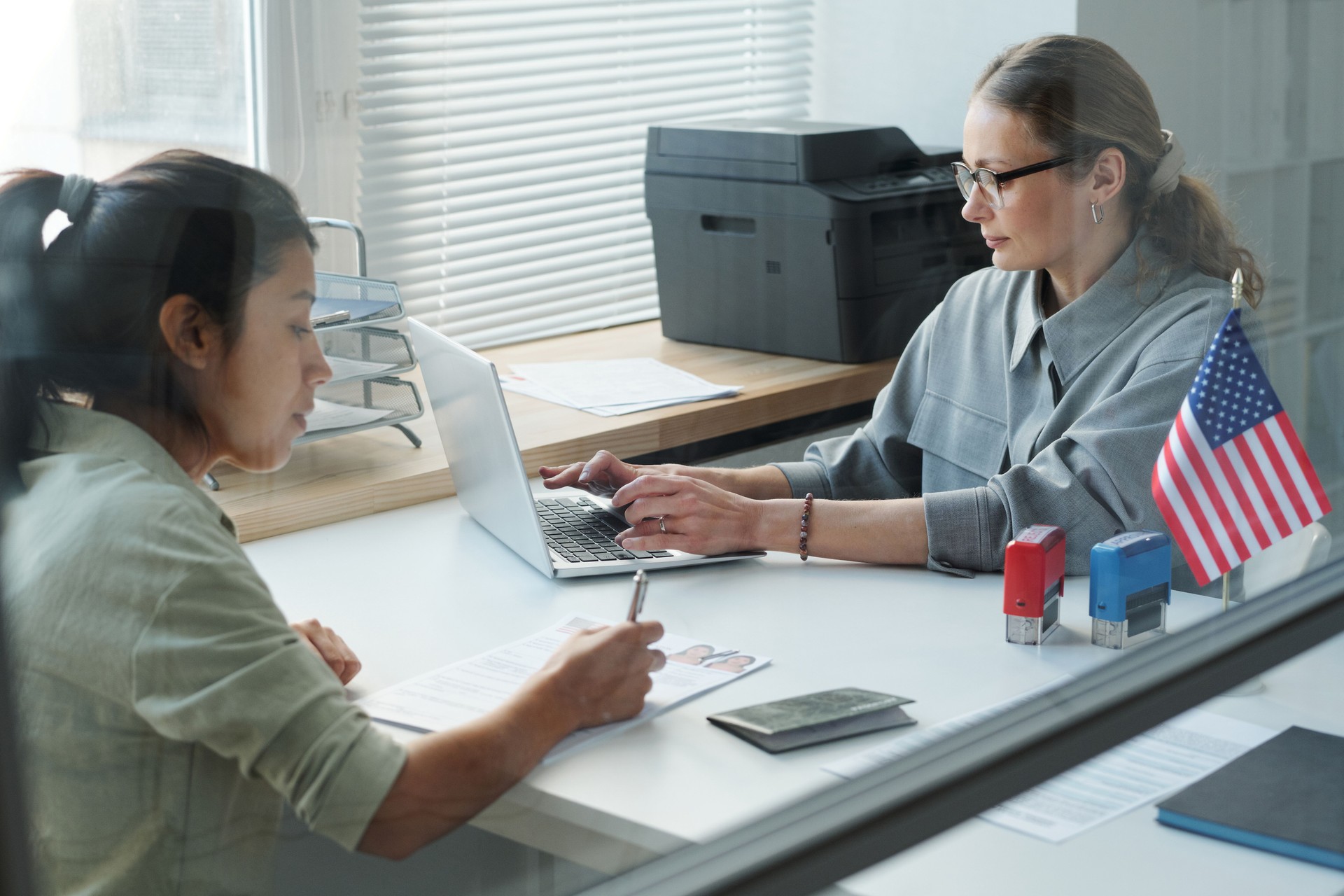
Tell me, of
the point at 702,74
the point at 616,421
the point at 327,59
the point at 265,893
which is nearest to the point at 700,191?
the point at 702,74

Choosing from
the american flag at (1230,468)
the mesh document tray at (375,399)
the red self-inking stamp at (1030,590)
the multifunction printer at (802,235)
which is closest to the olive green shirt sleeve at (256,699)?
the mesh document tray at (375,399)

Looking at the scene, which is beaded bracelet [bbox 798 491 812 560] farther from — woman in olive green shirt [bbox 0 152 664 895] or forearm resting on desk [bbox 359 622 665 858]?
woman in olive green shirt [bbox 0 152 664 895]

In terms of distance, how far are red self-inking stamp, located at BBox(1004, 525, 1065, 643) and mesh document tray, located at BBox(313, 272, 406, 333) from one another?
0.56 metres

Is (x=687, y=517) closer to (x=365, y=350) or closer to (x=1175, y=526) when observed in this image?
(x=1175, y=526)

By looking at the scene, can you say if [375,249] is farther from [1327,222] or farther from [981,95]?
[1327,222]

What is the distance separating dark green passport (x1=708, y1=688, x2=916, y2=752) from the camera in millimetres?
873

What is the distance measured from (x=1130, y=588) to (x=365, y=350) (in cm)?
65

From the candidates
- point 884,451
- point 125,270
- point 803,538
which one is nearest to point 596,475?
point 803,538

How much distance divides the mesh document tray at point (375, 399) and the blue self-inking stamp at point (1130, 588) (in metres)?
0.55

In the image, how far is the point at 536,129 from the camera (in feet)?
6.81

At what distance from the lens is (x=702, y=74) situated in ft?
8.43

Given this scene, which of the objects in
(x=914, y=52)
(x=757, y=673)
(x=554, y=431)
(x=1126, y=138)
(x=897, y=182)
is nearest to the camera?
(x=757, y=673)

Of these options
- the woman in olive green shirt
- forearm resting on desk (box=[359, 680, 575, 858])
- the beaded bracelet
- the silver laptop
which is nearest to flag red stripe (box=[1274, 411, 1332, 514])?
the beaded bracelet

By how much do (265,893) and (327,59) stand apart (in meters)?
0.44
